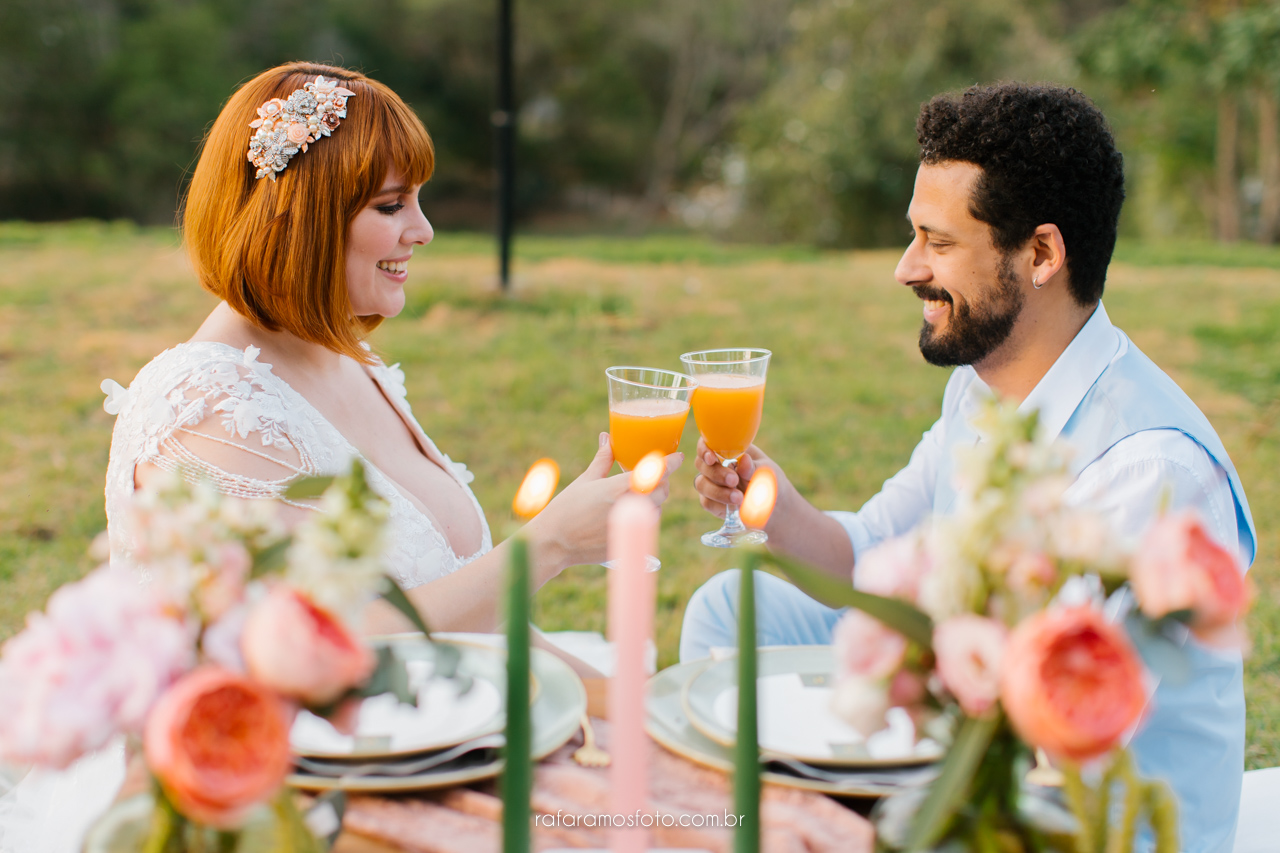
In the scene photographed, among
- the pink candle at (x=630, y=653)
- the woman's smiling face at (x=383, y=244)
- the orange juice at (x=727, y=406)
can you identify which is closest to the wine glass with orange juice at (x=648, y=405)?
the orange juice at (x=727, y=406)

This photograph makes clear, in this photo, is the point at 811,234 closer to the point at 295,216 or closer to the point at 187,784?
the point at 295,216

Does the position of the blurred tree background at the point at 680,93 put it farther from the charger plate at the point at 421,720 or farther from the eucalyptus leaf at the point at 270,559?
the eucalyptus leaf at the point at 270,559

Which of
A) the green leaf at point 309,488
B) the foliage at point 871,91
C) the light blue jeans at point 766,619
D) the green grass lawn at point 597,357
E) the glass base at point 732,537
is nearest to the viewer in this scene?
the green leaf at point 309,488

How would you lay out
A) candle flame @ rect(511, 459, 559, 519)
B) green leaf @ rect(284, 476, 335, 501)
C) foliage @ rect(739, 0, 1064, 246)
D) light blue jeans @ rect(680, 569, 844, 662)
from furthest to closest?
foliage @ rect(739, 0, 1064, 246) < light blue jeans @ rect(680, 569, 844, 662) < candle flame @ rect(511, 459, 559, 519) < green leaf @ rect(284, 476, 335, 501)

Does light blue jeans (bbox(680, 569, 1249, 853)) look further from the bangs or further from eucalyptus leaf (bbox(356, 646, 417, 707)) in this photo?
the bangs

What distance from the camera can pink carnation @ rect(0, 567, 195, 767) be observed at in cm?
88

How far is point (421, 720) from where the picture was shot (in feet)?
4.41

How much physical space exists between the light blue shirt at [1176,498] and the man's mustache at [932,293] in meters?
0.40

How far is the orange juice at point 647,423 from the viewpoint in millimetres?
2082

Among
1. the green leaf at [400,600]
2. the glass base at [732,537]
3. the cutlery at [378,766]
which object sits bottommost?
the glass base at [732,537]

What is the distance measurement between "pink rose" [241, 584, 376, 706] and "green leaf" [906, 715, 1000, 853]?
1.69 feet

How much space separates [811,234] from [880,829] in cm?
1546

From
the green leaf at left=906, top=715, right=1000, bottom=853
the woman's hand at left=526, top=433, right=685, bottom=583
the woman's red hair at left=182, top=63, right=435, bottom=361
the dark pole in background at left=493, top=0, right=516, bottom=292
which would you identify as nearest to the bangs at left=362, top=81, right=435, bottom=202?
the woman's red hair at left=182, top=63, right=435, bottom=361

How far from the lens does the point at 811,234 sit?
15969 millimetres
